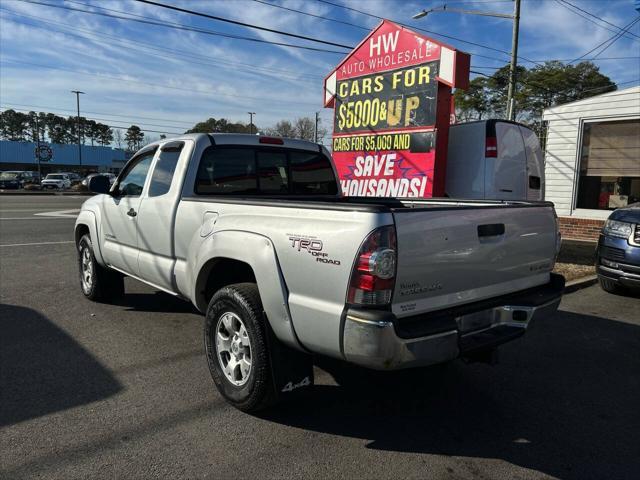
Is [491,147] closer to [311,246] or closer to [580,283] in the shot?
[580,283]

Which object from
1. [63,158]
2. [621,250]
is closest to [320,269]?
[621,250]

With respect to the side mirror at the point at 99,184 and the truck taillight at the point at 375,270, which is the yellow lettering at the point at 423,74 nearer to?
the side mirror at the point at 99,184

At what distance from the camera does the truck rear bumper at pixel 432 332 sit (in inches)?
98.5

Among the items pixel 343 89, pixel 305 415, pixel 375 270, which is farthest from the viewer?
pixel 343 89

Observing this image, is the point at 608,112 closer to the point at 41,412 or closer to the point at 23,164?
the point at 41,412

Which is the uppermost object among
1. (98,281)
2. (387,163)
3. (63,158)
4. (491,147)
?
(63,158)

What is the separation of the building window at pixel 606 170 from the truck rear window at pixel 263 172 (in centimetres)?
1044

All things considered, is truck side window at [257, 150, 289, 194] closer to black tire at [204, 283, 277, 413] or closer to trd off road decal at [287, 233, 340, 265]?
black tire at [204, 283, 277, 413]

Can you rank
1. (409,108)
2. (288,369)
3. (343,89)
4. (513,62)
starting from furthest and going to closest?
(513,62) → (343,89) → (409,108) → (288,369)

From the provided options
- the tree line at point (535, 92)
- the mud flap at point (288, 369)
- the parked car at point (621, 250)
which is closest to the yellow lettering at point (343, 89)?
the parked car at point (621, 250)

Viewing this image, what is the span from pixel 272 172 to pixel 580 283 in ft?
17.6

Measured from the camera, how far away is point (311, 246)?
2.71 metres

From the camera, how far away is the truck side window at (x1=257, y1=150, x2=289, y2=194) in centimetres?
460

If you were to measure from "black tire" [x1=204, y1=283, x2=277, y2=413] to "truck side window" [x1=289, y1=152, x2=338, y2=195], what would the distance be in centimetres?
176
